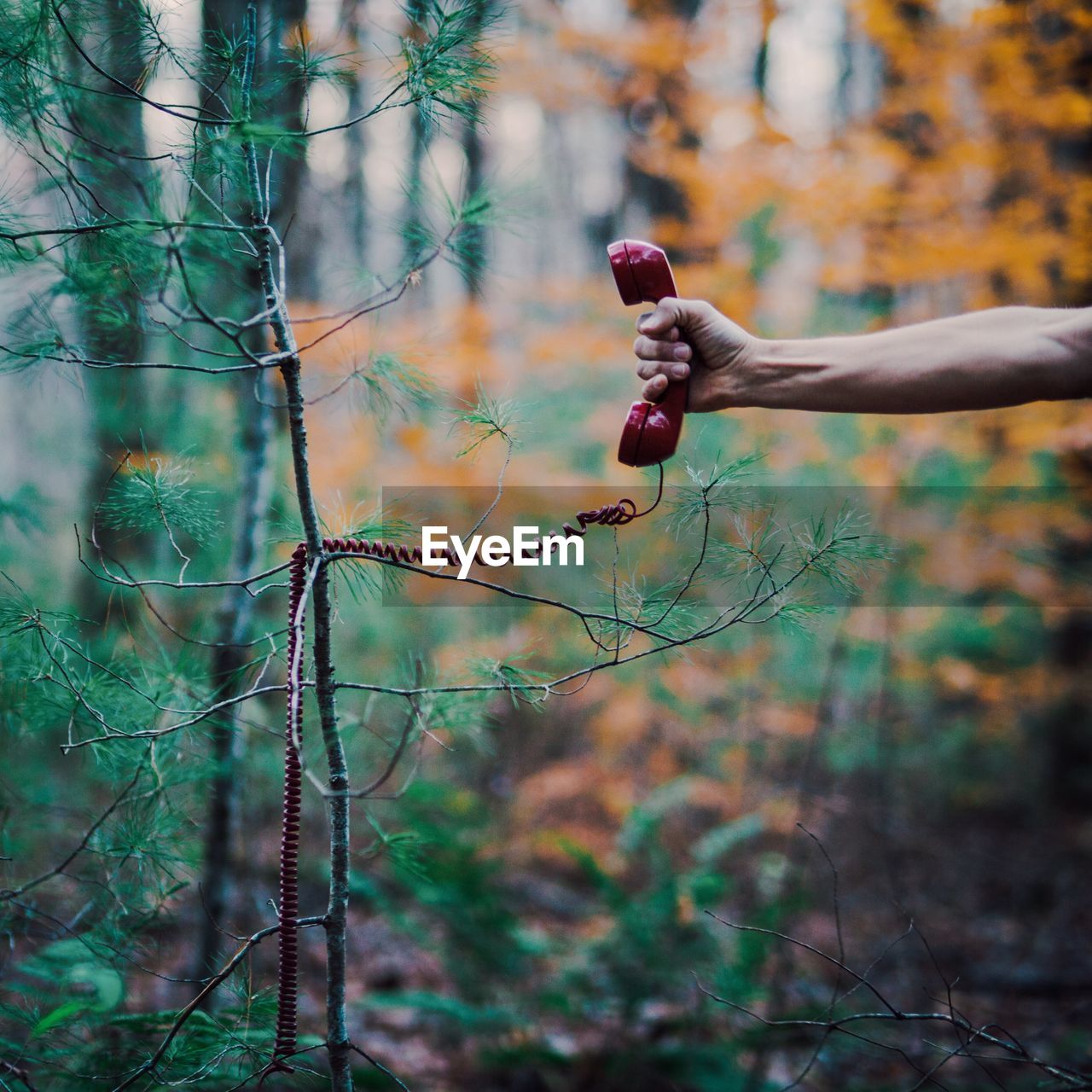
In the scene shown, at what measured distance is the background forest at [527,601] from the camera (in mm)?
1583

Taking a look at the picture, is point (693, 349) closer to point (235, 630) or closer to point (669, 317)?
point (669, 317)

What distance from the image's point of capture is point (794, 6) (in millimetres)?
5402

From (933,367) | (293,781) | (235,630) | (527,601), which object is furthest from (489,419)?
(527,601)

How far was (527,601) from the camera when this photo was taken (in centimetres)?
439

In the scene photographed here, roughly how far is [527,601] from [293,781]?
9.89 feet

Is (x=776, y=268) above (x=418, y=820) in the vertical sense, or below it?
above

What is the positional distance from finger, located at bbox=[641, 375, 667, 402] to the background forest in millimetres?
242

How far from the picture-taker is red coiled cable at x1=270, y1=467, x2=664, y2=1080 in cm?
129

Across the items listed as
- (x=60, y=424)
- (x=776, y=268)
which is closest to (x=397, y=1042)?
(x=776, y=268)

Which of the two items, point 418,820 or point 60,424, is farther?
point 60,424

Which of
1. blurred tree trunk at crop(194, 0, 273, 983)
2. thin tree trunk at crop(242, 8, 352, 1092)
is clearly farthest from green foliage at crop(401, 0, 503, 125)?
blurred tree trunk at crop(194, 0, 273, 983)

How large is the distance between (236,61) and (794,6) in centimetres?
536

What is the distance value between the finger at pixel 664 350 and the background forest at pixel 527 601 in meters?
0.28

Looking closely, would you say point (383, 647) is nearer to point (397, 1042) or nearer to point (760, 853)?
point (397, 1042)
